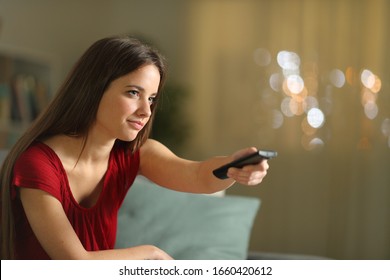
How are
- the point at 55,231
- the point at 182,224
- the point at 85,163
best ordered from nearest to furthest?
the point at 55,231 < the point at 85,163 < the point at 182,224

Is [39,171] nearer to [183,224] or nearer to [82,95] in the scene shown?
[82,95]

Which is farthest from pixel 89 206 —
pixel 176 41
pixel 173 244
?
pixel 176 41

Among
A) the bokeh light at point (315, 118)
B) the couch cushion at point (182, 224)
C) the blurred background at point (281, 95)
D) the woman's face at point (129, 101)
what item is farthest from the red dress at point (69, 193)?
the bokeh light at point (315, 118)

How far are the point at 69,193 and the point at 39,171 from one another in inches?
2.7

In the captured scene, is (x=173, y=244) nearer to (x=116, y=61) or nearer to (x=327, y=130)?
(x=116, y=61)

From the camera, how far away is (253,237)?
3504mm

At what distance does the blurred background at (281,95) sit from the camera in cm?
320

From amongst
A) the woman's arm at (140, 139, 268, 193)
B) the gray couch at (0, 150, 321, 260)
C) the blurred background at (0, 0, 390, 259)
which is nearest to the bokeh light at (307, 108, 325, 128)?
the blurred background at (0, 0, 390, 259)

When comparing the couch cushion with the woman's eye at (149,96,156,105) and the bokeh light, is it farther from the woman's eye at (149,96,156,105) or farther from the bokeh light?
the bokeh light

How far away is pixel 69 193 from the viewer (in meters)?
0.96

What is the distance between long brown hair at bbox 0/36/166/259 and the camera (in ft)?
2.98

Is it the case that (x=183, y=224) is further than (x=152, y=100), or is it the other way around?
(x=183, y=224)

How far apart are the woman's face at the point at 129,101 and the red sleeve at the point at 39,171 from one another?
0.35 feet

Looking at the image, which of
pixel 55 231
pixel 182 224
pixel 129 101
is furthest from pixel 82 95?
pixel 182 224
